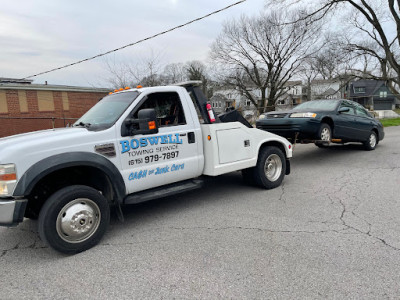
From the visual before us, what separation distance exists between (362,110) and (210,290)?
8.71 m

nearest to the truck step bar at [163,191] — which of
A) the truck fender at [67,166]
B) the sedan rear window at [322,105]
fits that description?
the truck fender at [67,166]

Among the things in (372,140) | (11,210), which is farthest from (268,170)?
(372,140)

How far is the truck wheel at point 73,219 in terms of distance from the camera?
3.12 metres

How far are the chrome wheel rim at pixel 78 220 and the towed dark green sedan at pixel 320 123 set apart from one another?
17.2 ft

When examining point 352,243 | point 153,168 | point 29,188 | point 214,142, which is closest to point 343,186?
point 352,243

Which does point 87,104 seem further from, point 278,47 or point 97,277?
point 97,277

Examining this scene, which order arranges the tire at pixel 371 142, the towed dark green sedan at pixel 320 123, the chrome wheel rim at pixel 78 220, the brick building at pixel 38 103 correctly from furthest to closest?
the brick building at pixel 38 103 < the tire at pixel 371 142 < the towed dark green sedan at pixel 320 123 < the chrome wheel rim at pixel 78 220

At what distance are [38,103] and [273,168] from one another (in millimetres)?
24227

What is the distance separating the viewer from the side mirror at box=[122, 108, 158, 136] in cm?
354

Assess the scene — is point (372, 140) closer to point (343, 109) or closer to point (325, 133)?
point (343, 109)

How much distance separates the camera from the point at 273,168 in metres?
5.75

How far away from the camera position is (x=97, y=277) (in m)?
2.83

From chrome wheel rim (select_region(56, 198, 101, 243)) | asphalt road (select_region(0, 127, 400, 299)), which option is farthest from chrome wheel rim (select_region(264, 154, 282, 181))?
chrome wheel rim (select_region(56, 198, 101, 243))

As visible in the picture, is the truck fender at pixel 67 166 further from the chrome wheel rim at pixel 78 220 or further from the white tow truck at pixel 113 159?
the chrome wheel rim at pixel 78 220
